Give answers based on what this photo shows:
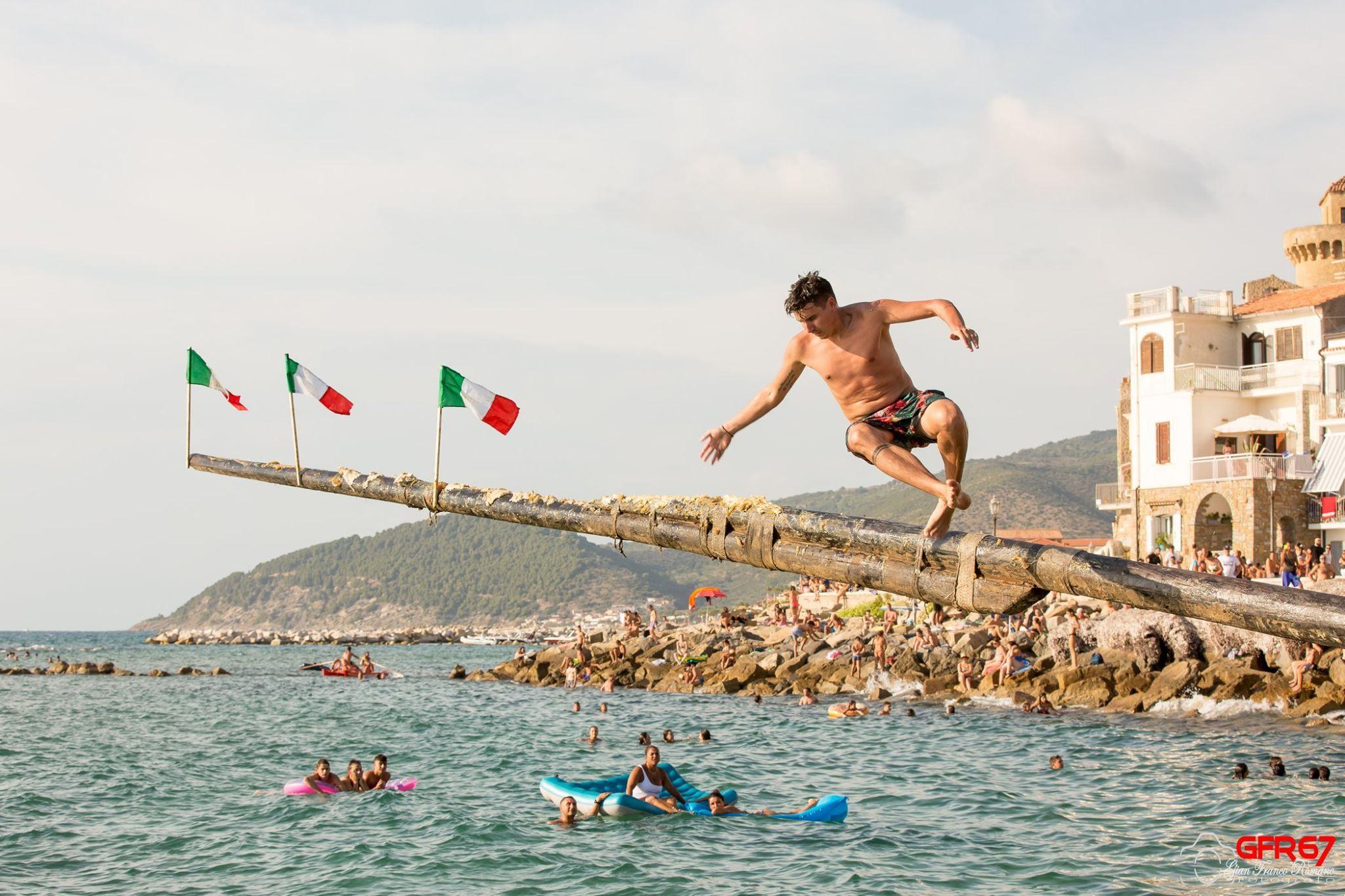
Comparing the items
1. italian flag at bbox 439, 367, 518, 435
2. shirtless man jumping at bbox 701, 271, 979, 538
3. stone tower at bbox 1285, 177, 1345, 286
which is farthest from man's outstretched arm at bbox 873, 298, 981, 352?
stone tower at bbox 1285, 177, 1345, 286

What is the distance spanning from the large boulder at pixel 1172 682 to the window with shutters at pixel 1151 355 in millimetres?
22078

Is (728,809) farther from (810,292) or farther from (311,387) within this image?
(810,292)

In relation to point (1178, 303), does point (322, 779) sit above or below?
below

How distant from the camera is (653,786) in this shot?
22.2 meters

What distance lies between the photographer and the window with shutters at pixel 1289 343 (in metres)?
51.8

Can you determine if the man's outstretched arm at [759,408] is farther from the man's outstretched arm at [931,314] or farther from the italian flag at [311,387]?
the italian flag at [311,387]

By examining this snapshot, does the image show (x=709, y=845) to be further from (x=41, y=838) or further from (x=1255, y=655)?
(x=1255, y=655)

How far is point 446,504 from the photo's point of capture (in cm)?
946

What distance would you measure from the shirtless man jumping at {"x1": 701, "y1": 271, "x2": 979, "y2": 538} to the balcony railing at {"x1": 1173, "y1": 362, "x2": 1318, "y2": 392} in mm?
47422

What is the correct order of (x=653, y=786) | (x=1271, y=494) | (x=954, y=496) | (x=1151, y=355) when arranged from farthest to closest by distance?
(x=1151, y=355)
(x=1271, y=494)
(x=653, y=786)
(x=954, y=496)

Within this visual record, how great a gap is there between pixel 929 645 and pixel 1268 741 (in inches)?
649

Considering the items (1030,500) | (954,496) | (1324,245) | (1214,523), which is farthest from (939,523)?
(1030,500)

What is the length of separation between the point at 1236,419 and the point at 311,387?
4614 cm

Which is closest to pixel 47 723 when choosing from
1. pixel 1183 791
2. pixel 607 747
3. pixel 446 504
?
pixel 607 747
